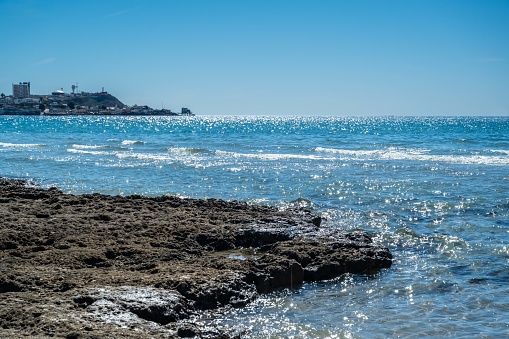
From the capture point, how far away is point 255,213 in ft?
46.4

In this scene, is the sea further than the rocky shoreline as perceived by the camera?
Yes

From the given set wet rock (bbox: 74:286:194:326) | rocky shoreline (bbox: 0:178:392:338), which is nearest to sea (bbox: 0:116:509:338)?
rocky shoreline (bbox: 0:178:392:338)

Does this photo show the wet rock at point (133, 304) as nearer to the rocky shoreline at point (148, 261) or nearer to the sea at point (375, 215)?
the rocky shoreline at point (148, 261)

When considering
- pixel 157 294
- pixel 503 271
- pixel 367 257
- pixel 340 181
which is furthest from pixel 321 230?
pixel 340 181

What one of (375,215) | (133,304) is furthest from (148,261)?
(375,215)

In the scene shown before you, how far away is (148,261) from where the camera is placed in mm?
9695

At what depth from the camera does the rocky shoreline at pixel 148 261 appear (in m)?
7.05

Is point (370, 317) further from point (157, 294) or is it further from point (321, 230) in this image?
point (321, 230)

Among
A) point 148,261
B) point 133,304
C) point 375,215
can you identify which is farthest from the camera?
point 375,215

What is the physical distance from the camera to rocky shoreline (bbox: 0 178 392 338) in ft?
23.1

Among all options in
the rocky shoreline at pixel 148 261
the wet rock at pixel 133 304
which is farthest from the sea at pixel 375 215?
the wet rock at pixel 133 304

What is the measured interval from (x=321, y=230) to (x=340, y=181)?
1032 centimetres

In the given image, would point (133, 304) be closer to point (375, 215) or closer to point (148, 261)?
point (148, 261)

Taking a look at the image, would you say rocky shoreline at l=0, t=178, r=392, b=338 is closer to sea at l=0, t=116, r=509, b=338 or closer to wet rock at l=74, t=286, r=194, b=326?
wet rock at l=74, t=286, r=194, b=326
